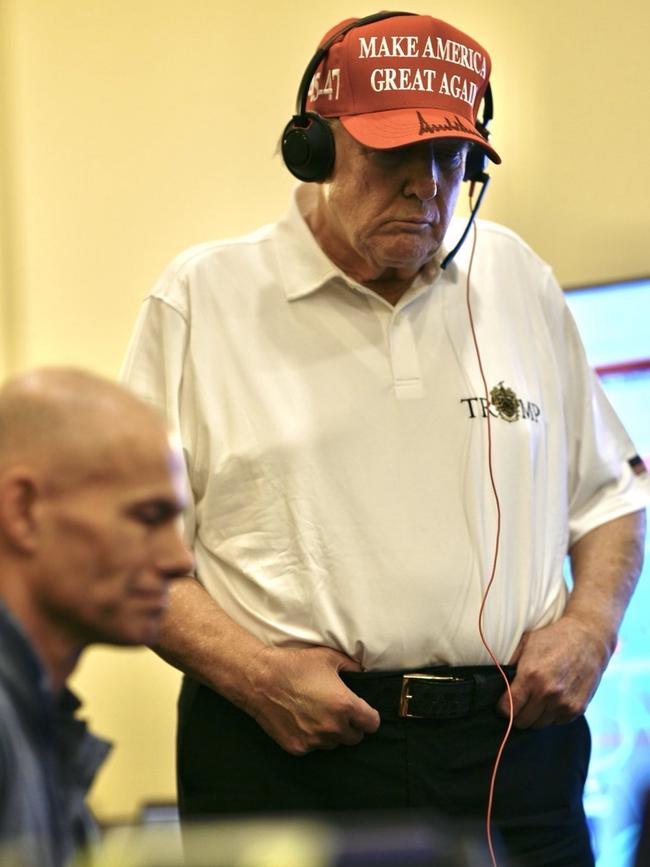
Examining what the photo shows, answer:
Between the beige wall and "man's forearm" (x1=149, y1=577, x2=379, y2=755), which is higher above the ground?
the beige wall

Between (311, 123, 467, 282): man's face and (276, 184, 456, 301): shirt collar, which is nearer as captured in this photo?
(311, 123, 467, 282): man's face

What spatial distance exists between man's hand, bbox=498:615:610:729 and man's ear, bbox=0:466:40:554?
0.97 metres

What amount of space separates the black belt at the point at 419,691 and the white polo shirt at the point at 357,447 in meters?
0.02

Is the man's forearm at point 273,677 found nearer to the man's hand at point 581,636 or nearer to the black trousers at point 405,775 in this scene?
the black trousers at point 405,775

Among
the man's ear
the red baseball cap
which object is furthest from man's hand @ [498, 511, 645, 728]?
the man's ear

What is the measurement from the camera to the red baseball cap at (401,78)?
1.96 metres

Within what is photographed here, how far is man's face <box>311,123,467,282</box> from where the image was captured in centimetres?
194

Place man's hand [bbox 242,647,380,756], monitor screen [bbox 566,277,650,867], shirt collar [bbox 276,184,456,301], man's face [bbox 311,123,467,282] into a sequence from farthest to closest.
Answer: monitor screen [bbox 566,277,650,867]
shirt collar [bbox 276,184,456,301]
man's face [bbox 311,123,467,282]
man's hand [bbox 242,647,380,756]

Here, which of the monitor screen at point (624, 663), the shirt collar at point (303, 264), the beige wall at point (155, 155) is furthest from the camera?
the beige wall at point (155, 155)

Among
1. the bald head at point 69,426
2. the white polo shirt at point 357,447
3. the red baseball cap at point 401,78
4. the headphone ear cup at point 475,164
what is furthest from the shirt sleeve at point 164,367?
the bald head at point 69,426

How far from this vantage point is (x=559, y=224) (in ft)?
8.81

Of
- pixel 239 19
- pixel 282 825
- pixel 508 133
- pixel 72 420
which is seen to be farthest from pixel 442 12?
pixel 282 825

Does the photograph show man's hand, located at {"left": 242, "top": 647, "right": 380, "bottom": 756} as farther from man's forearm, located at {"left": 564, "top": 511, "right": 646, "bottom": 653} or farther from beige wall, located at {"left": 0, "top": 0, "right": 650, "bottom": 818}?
beige wall, located at {"left": 0, "top": 0, "right": 650, "bottom": 818}

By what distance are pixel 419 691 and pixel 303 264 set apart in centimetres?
67
